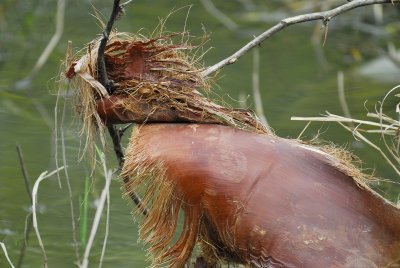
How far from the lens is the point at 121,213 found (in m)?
2.60

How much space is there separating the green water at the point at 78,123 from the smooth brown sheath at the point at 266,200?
346 millimetres

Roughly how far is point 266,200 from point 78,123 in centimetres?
45

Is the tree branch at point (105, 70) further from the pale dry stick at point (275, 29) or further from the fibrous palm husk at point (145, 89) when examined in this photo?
the pale dry stick at point (275, 29)

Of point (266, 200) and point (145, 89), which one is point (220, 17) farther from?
point (266, 200)

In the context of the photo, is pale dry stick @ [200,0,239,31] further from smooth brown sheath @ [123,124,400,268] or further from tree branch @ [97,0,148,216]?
smooth brown sheath @ [123,124,400,268]

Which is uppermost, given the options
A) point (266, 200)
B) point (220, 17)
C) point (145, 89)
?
point (145, 89)

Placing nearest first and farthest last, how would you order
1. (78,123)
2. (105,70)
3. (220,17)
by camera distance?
(105,70)
(78,123)
(220,17)

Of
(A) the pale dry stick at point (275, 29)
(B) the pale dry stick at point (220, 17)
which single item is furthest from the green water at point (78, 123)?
(A) the pale dry stick at point (275, 29)

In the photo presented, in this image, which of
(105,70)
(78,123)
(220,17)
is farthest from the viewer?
(220,17)

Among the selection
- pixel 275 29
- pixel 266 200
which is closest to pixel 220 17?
pixel 275 29

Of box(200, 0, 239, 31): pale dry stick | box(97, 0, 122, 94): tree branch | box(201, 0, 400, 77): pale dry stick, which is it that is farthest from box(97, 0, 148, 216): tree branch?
box(200, 0, 239, 31): pale dry stick

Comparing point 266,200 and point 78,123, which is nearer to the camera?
point 266,200

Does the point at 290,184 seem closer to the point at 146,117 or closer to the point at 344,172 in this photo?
the point at 344,172

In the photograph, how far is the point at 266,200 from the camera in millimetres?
1422
